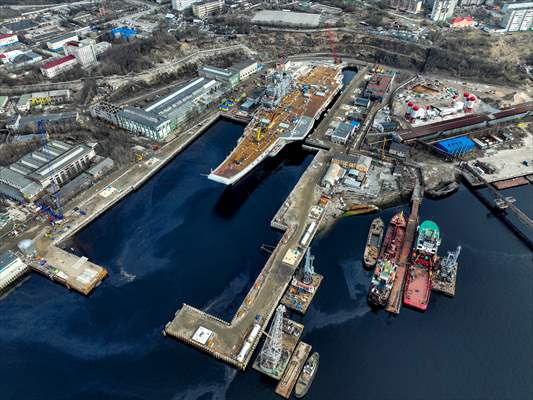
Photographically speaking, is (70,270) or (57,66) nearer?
(70,270)

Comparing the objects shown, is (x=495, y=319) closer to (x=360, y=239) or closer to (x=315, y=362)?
(x=360, y=239)

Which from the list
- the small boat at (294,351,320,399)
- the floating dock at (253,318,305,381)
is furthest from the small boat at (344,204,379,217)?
the small boat at (294,351,320,399)

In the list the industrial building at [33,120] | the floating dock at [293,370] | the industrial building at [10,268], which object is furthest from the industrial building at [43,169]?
the floating dock at [293,370]

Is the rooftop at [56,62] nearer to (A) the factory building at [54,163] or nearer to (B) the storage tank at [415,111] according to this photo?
(A) the factory building at [54,163]

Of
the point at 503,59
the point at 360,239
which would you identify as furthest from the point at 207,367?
the point at 503,59

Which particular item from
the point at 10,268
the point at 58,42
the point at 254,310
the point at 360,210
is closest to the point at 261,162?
the point at 360,210

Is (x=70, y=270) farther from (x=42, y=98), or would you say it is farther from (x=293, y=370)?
(x=42, y=98)
